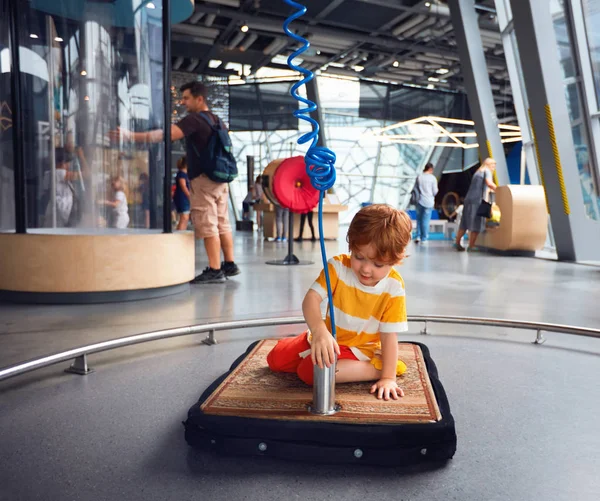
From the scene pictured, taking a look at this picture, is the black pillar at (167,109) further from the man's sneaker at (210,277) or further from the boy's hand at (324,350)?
the boy's hand at (324,350)

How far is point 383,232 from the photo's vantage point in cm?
174

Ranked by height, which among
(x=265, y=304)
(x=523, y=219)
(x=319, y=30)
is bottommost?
(x=265, y=304)

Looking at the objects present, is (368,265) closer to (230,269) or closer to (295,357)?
(295,357)

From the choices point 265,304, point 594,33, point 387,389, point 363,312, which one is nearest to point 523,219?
point 594,33

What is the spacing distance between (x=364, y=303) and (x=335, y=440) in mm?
587

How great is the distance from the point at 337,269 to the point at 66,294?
2.95 m

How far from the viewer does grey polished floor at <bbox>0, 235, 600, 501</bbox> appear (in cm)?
143

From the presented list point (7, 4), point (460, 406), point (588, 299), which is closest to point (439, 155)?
point (588, 299)

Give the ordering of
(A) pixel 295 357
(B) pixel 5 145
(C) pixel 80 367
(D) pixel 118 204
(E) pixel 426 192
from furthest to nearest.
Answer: (E) pixel 426 192 → (B) pixel 5 145 → (D) pixel 118 204 → (C) pixel 80 367 → (A) pixel 295 357

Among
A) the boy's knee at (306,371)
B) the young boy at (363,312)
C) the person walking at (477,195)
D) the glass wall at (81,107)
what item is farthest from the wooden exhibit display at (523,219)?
the boy's knee at (306,371)

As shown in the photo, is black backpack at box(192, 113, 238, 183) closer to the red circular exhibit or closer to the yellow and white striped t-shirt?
the red circular exhibit

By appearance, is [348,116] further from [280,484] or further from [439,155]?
[280,484]

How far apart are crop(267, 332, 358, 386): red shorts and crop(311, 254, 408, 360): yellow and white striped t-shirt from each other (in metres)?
0.12

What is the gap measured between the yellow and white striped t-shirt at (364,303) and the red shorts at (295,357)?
0.41 feet
